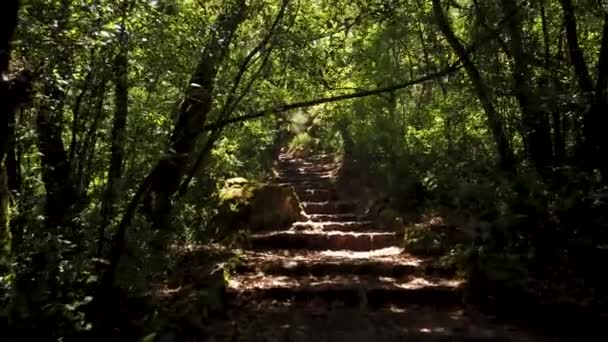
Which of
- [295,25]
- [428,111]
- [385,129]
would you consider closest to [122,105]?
[295,25]

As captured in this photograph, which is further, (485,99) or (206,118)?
(206,118)

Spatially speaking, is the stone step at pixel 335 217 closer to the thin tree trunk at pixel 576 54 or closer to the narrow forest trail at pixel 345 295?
the narrow forest trail at pixel 345 295

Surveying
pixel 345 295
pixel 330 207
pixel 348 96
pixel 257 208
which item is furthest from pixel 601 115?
pixel 330 207

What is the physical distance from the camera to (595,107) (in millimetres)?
7465

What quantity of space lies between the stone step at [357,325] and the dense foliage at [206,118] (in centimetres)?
97

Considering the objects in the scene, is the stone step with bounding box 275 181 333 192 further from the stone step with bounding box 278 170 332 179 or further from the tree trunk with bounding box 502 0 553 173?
the tree trunk with bounding box 502 0 553 173

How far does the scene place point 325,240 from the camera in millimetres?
10766

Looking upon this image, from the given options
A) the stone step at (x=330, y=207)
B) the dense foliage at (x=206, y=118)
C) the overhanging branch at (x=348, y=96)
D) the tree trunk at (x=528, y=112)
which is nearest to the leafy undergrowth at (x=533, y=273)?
the dense foliage at (x=206, y=118)

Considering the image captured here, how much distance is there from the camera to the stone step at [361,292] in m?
7.34

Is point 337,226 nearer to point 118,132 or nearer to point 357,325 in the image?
point 357,325

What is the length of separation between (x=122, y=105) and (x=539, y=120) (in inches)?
239

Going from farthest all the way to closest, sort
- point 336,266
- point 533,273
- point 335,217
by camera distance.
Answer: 1. point 335,217
2. point 336,266
3. point 533,273

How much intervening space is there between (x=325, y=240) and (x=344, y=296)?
338 centimetres

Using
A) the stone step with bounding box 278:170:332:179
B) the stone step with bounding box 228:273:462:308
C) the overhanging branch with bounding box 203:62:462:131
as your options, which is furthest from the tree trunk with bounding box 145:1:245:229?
the stone step with bounding box 278:170:332:179
